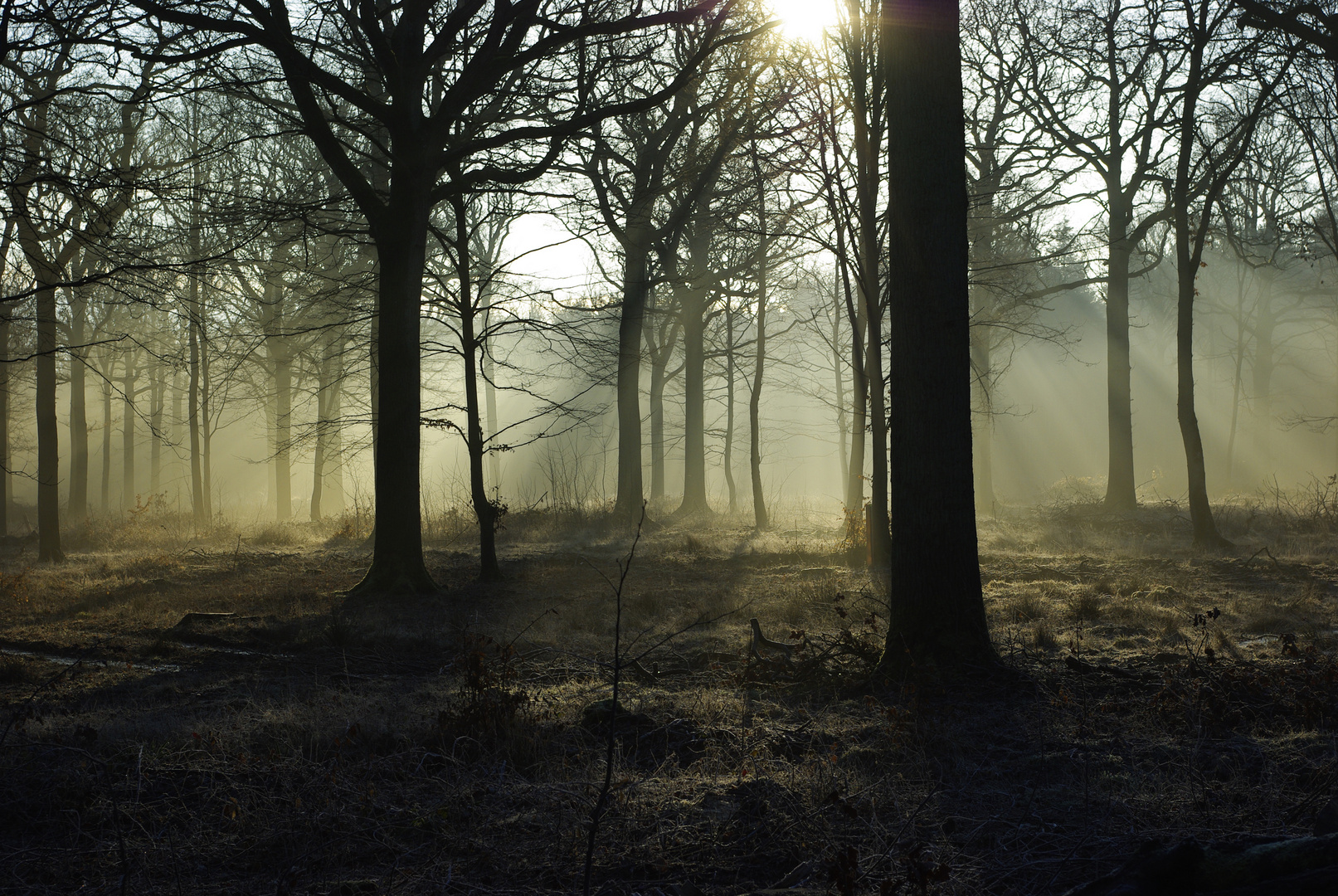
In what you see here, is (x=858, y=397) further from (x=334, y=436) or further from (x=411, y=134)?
(x=334, y=436)

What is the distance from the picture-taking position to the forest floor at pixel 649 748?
2730 mm

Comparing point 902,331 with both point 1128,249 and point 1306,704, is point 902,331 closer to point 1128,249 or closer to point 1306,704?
point 1306,704

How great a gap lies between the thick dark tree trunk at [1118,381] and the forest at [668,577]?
0.10m

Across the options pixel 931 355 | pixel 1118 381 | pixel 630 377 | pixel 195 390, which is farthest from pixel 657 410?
pixel 931 355

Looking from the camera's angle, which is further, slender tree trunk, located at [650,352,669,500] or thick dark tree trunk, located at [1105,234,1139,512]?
slender tree trunk, located at [650,352,669,500]

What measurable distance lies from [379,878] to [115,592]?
854 cm

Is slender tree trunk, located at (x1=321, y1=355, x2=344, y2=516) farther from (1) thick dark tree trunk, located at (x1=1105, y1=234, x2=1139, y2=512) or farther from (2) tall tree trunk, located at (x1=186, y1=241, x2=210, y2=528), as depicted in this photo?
(1) thick dark tree trunk, located at (x1=1105, y1=234, x2=1139, y2=512)

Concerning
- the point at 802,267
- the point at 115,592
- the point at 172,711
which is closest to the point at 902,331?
the point at 172,711

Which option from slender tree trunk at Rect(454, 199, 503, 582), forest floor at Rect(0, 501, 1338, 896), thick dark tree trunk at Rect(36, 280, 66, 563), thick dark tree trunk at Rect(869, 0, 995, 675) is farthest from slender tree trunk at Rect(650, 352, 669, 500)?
thick dark tree trunk at Rect(869, 0, 995, 675)

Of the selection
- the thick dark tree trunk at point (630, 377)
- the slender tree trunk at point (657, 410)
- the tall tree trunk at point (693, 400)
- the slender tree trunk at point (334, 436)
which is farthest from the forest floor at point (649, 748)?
the slender tree trunk at point (657, 410)

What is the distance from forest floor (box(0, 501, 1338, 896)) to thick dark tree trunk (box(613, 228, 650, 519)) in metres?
8.18

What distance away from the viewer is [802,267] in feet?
61.0

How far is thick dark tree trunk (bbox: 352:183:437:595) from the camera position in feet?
29.3

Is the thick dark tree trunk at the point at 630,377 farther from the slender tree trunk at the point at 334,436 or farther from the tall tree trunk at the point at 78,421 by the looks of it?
the tall tree trunk at the point at 78,421
